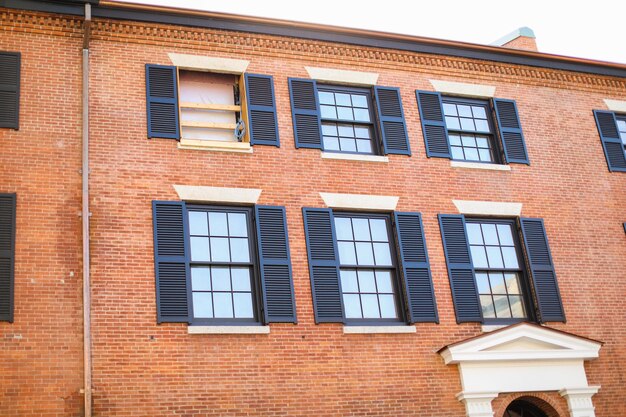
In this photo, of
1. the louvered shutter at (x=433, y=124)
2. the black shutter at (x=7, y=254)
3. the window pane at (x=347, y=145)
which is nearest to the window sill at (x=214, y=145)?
the window pane at (x=347, y=145)

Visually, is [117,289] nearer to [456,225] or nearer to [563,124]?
[456,225]

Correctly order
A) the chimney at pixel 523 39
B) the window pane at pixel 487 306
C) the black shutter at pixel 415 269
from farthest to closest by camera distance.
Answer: the chimney at pixel 523 39 → the window pane at pixel 487 306 → the black shutter at pixel 415 269

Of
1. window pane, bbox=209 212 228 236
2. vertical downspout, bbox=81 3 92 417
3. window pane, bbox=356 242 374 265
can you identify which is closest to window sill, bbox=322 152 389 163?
window pane, bbox=356 242 374 265

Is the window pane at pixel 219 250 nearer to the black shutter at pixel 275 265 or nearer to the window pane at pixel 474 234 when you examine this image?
the black shutter at pixel 275 265

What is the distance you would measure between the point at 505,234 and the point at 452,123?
8.40 feet

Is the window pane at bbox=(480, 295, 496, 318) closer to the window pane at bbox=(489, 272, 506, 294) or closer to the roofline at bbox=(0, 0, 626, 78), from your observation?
the window pane at bbox=(489, 272, 506, 294)

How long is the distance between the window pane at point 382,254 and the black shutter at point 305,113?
218cm

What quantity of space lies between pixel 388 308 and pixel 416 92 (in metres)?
4.68

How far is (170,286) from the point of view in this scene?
13.3 meters

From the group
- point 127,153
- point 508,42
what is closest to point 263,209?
point 127,153

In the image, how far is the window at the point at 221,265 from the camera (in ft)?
43.8

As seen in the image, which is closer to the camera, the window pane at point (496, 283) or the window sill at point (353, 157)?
the window sill at point (353, 157)

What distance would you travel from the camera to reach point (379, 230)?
1520cm

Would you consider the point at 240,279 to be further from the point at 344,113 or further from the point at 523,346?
the point at 523,346
